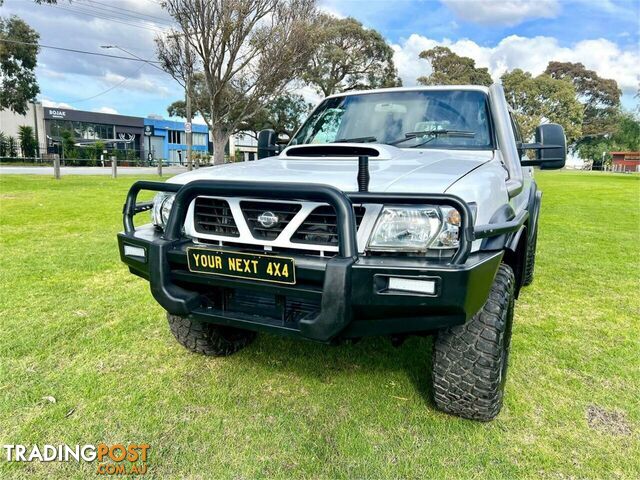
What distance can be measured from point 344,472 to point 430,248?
3.41ft

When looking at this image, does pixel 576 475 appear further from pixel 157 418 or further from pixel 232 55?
pixel 232 55

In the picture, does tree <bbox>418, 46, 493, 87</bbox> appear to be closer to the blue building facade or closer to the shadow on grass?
the blue building facade

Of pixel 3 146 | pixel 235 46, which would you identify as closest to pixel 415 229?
pixel 235 46

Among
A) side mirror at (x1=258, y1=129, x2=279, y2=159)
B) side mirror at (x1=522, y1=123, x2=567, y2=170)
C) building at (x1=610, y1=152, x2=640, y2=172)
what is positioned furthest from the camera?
building at (x1=610, y1=152, x2=640, y2=172)

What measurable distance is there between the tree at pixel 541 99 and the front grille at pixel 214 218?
47.9 metres

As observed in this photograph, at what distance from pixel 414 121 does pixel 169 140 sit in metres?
57.9

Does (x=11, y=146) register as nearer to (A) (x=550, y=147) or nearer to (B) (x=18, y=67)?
(B) (x=18, y=67)

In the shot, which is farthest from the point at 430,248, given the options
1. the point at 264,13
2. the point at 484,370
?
the point at 264,13

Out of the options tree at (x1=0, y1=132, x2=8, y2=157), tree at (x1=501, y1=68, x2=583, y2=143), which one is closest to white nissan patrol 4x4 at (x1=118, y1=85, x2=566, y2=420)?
tree at (x1=0, y1=132, x2=8, y2=157)

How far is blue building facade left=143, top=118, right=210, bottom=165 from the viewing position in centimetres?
5389

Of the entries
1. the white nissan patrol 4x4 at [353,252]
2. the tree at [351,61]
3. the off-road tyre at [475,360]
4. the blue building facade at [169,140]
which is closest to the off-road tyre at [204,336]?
Result: the white nissan patrol 4x4 at [353,252]

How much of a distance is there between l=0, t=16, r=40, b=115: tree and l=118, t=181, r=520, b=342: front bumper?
2782 cm

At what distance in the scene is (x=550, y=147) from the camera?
2.99 m

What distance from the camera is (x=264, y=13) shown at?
17.3 metres
